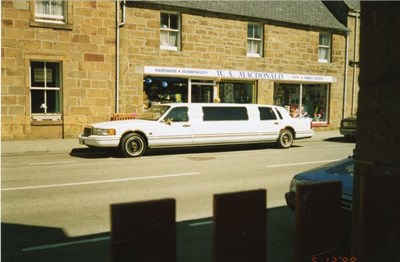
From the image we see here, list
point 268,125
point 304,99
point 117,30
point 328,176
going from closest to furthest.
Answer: point 328,176 → point 268,125 → point 117,30 → point 304,99

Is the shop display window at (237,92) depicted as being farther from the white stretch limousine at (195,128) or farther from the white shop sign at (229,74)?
the white stretch limousine at (195,128)

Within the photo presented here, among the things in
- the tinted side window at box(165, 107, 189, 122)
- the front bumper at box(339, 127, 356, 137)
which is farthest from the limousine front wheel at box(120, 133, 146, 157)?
the front bumper at box(339, 127, 356, 137)

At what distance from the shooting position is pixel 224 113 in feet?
47.9

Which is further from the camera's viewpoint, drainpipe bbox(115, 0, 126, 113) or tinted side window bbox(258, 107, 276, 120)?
drainpipe bbox(115, 0, 126, 113)

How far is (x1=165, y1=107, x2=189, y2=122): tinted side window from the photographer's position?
13.7m

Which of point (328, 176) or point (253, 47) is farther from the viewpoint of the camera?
point (253, 47)

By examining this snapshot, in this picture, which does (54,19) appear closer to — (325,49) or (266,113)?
(266,113)

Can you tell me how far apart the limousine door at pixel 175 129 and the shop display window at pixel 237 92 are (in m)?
7.03

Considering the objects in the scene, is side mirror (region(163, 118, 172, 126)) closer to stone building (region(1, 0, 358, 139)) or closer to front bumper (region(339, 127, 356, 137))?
stone building (region(1, 0, 358, 139))

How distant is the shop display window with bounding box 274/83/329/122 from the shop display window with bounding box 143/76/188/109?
17.3 feet

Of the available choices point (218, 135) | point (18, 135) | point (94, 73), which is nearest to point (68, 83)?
point (94, 73)

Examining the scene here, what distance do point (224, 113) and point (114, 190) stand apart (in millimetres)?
7311

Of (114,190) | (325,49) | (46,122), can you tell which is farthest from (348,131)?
(114,190)

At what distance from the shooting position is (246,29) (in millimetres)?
20672
